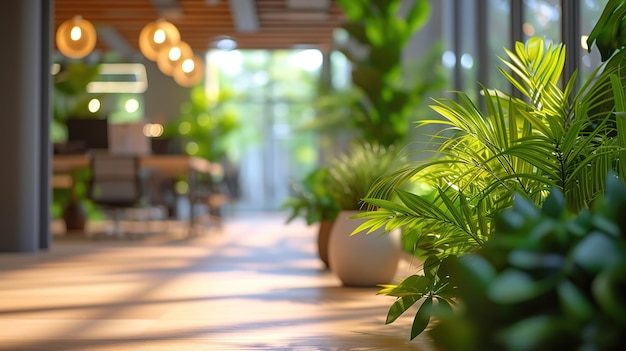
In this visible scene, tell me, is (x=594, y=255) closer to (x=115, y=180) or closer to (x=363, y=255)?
(x=363, y=255)

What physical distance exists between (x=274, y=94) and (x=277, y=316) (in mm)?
14548

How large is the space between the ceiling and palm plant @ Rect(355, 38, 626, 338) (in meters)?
8.05

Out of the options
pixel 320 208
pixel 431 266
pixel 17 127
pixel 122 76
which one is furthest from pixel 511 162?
pixel 122 76

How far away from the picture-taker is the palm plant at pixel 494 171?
225 centimetres

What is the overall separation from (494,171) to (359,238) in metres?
1.93

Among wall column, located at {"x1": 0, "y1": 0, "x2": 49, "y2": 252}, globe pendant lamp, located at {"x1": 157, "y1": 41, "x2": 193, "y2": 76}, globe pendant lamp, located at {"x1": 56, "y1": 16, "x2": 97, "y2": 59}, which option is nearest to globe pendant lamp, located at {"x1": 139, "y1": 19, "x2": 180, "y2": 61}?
globe pendant lamp, located at {"x1": 157, "y1": 41, "x2": 193, "y2": 76}

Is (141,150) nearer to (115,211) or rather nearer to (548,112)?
(115,211)

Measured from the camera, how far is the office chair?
9242 millimetres

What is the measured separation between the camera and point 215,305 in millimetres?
3713

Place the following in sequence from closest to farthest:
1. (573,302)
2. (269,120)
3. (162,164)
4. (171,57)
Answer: (573,302), (171,57), (162,164), (269,120)

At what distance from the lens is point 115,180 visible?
9.30 metres

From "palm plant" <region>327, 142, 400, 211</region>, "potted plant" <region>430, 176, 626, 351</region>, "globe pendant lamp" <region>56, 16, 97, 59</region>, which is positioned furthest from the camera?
"globe pendant lamp" <region>56, 16, 97, 59</region>

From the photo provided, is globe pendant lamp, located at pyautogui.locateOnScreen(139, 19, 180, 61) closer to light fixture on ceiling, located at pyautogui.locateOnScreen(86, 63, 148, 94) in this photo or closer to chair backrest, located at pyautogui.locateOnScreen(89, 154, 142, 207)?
chair backrest, located at pyautogui.locateOnScreen(89, 154, 142, 207)

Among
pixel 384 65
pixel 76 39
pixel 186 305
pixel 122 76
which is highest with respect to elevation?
pixel 122 76
